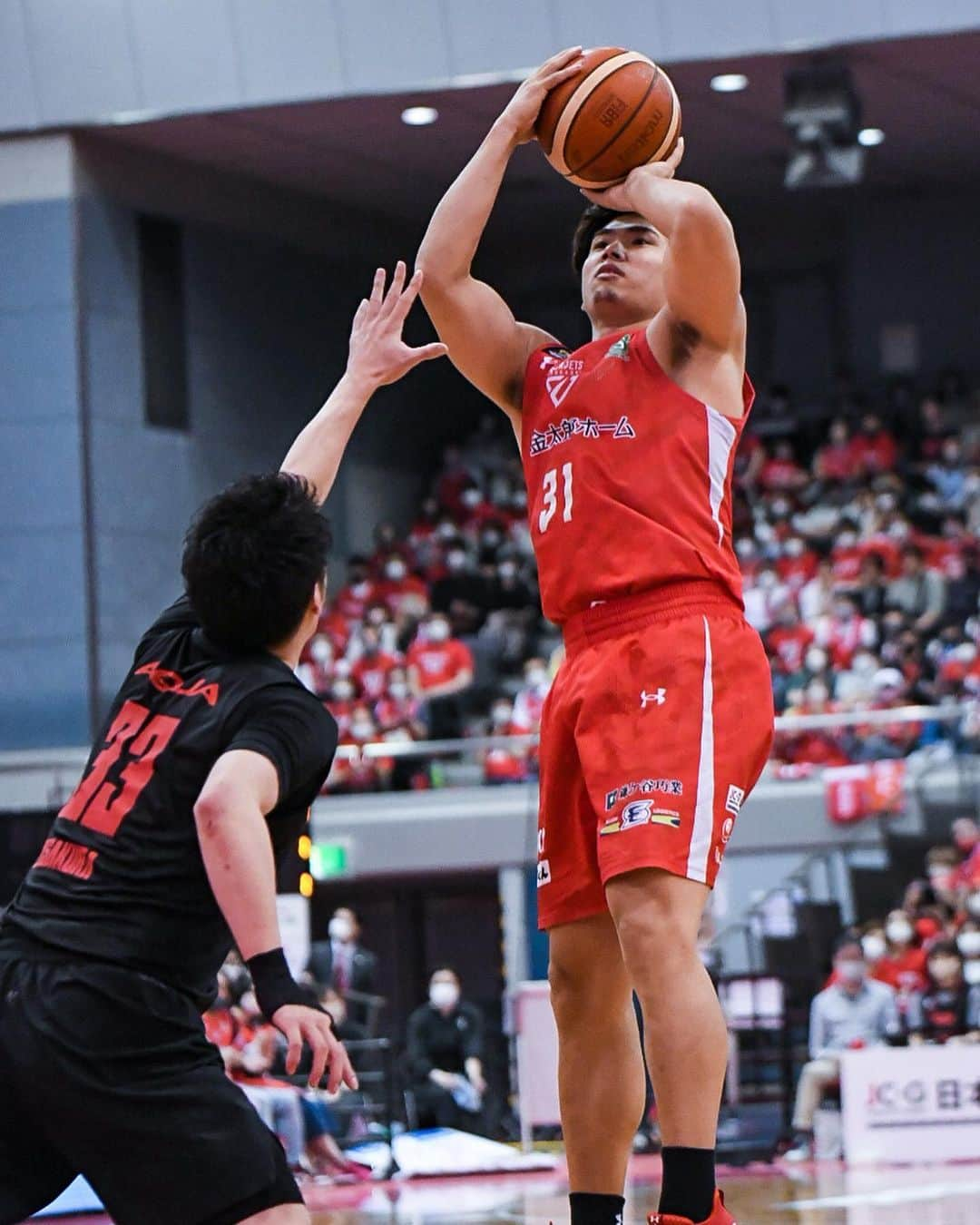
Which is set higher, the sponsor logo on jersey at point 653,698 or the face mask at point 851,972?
the sponsor logo on jersey at point 653,698

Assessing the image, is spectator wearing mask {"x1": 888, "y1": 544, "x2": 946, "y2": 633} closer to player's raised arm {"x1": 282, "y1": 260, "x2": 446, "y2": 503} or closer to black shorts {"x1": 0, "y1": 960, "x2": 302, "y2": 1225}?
player's raised arm {"x1": 282, "y1": 260, "x2": 446, "y2": 503}

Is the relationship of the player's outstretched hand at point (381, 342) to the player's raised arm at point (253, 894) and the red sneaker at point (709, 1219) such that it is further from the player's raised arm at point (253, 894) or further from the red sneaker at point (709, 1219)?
the red sneaker at point (709, 1219)

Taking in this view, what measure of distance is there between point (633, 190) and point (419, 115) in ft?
50.5

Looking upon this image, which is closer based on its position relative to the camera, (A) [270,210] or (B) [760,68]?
(B) [760,68]

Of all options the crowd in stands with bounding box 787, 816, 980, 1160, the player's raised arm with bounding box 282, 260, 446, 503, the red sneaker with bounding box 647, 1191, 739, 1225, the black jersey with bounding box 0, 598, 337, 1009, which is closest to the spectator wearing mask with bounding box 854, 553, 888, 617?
the crowd in stands with bounding box 787, 816, 980, 1160

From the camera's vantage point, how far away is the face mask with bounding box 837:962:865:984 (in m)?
13.5

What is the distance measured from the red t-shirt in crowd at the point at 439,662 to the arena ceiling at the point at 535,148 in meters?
4.92

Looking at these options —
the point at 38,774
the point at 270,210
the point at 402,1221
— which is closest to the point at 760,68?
the point at 270,210

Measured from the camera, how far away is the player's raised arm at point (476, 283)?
5234mm

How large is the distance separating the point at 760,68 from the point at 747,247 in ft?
22.8

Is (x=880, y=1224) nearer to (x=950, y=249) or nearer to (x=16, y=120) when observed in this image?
(x=16, y=120)

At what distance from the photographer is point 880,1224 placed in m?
7.14

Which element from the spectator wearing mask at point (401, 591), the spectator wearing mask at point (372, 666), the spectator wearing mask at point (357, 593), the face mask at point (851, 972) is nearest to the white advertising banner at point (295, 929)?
the face mask at point (851, 972)

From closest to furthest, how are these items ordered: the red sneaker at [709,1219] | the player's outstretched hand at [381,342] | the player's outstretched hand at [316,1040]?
the player's outstretched hand at [316,1040], the red sneaker at [709,1219], the player's outstretched hand at [381,342]
